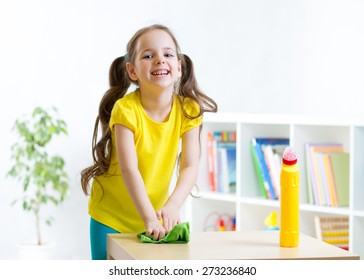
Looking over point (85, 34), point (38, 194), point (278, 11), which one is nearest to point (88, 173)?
point (38, 194)

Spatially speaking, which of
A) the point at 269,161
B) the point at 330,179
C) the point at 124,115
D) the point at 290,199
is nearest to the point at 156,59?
the point at 124,115

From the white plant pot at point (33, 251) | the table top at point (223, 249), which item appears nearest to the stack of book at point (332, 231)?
the white plant pot at point (33, 251)

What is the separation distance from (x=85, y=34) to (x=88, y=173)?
8.19ft

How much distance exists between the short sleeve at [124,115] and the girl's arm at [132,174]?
0.04 feet

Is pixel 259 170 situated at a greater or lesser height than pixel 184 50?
lesser

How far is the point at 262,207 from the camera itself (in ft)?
12.6

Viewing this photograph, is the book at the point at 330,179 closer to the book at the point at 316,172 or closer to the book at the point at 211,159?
the book at the point at 316,172

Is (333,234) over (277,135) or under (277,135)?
under

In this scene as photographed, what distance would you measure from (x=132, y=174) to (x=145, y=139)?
148 millimetres

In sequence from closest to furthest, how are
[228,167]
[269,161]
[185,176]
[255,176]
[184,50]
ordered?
[185,176] < [269,161] < [255,176] < [228,167] < [184,50]

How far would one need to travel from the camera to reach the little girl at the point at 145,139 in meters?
1.80

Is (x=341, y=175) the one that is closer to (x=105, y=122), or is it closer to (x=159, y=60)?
(x=105, y=122)

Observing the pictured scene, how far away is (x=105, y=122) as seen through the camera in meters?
2.02
